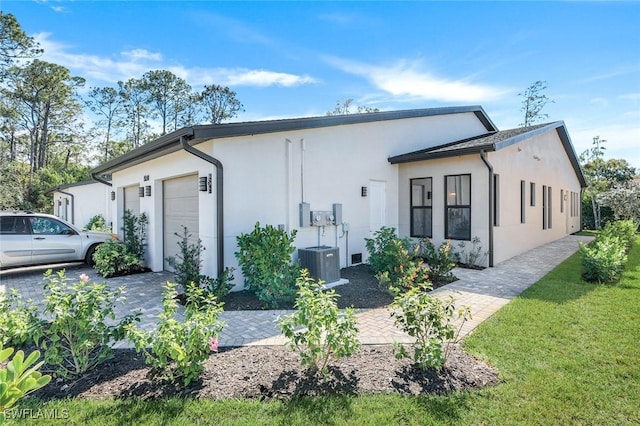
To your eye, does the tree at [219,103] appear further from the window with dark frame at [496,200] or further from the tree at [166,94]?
the window with dark frame at [496,200]

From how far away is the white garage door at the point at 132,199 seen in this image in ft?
33.0

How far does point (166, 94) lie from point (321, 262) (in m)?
29.4

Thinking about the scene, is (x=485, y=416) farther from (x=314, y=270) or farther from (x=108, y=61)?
(x=108, y=61)

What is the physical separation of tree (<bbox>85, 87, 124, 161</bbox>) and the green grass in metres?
34.5

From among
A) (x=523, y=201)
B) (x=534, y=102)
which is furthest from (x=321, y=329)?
(x=534, y=102)

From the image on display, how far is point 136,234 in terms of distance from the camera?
9.11 m

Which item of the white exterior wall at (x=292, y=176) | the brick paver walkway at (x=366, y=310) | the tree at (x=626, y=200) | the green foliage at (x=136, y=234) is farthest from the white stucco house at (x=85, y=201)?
the tree at (x=626, y=200)

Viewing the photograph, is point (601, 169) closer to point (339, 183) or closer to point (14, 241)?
point (339, 183)

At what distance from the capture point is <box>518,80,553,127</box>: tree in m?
28.2

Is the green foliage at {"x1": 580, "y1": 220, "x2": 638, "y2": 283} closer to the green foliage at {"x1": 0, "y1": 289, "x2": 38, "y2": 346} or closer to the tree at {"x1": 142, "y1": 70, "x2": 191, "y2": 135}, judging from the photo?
the green foliage at {"x1": 0, "y1": 289, "x2": 38, "y2": 346}

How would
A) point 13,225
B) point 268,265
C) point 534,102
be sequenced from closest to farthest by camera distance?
1. point 268,265
2. point 13,225
3. point 534,102

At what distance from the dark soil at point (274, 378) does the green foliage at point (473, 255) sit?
556 cm

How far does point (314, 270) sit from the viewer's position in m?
6.85

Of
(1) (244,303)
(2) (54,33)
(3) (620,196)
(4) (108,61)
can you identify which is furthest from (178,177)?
(3) (620,196)
